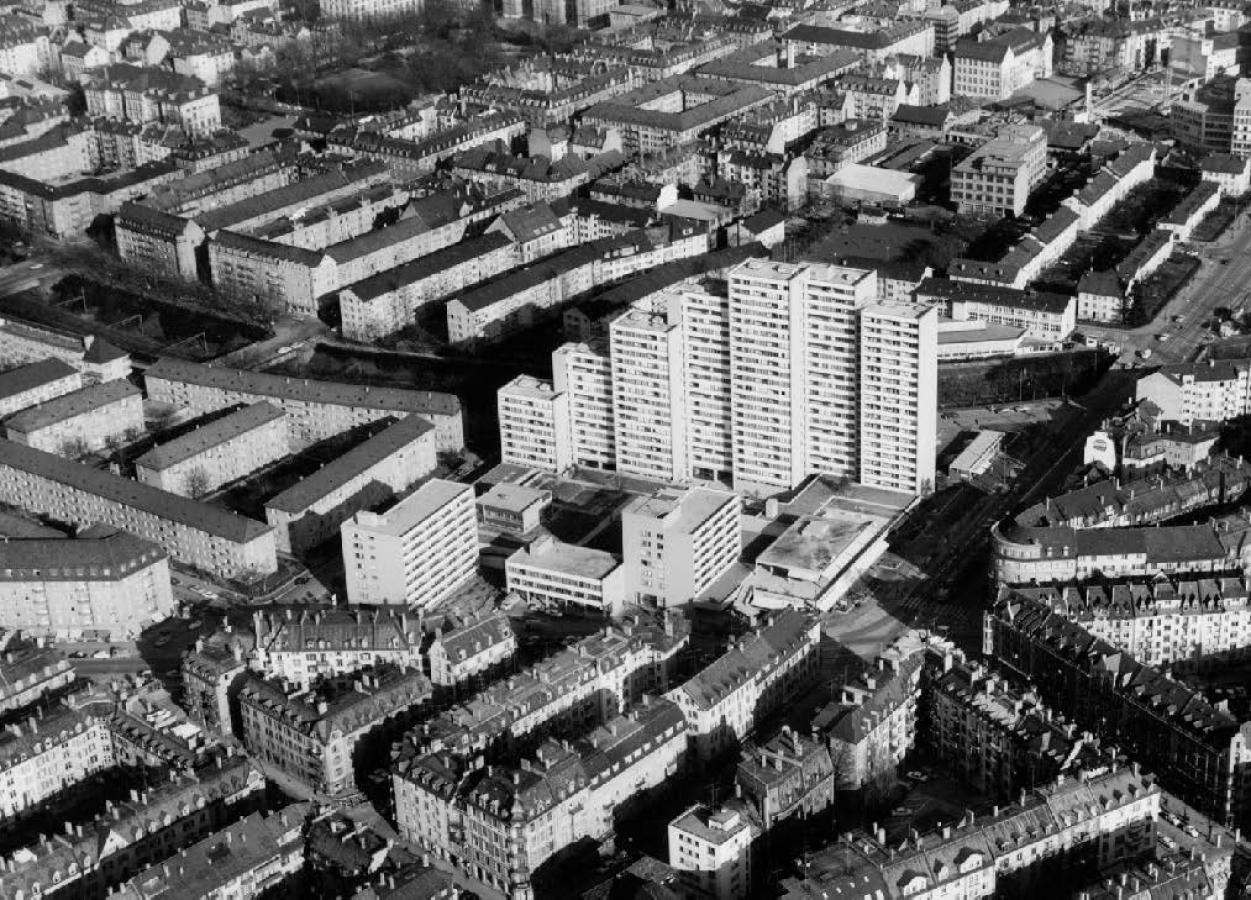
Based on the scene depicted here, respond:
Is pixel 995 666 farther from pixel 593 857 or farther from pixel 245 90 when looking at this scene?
pixel 245 90

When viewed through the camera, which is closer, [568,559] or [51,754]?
[51,754]

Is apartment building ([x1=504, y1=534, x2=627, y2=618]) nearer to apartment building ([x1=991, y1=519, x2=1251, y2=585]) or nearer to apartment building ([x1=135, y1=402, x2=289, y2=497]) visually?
apartment building ([x1=991, y1=519, x2=1251, y2=585])

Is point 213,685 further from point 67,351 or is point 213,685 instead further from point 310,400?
point 67,351

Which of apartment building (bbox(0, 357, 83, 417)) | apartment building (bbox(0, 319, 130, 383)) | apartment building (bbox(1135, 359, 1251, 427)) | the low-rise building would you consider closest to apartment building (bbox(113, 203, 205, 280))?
apartment building (bbox(0, 319, 130, 383))

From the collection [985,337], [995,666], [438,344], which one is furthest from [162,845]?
[985,337]

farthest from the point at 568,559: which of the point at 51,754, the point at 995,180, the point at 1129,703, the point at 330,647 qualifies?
the point at 995,180

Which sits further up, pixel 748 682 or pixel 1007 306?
pixel 1007 306
